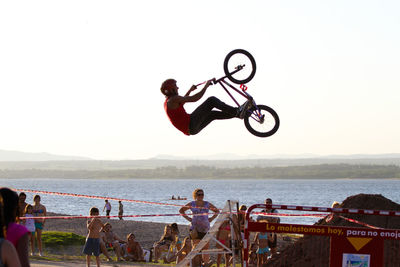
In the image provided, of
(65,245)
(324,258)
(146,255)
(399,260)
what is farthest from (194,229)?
(65,245)

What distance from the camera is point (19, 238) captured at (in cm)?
553

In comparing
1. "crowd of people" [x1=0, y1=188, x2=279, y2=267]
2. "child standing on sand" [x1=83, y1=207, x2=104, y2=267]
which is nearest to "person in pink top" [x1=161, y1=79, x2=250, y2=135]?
"crowd of people" [x1=0, y1=188, x2=279, y2=267]

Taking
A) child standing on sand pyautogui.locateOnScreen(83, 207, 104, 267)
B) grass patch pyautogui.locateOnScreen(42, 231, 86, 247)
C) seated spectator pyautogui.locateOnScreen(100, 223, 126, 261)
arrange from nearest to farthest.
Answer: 1. child standing on sand pyautogui.locateOnScreen(83, 207, 104, 267)
2. seated spectator pyautogui.locateOnScreen(100, 223, 126, 261)
3. grass patch pyautogui.locateOnScreen(42, 231, 86, 247)

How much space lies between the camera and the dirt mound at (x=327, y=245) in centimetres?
1027

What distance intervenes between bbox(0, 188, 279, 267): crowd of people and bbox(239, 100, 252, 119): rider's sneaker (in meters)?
1.60

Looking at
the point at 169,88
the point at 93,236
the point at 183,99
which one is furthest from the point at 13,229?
the point at 93,236

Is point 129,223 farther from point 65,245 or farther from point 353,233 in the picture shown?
point 353,233

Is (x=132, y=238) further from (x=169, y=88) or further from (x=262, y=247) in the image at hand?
(x=169, y=88)

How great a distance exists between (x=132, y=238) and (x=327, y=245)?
26.9 ft

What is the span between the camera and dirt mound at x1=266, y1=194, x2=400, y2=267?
10266 millimetres

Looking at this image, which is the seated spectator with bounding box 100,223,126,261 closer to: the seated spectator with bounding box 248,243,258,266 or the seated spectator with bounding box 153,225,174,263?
the seated spectator with bounding box 153,225,174,263

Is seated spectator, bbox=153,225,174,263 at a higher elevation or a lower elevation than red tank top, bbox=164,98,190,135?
lower

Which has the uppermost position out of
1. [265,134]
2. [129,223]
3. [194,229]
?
[265,134]

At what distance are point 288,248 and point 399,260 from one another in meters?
1.91
